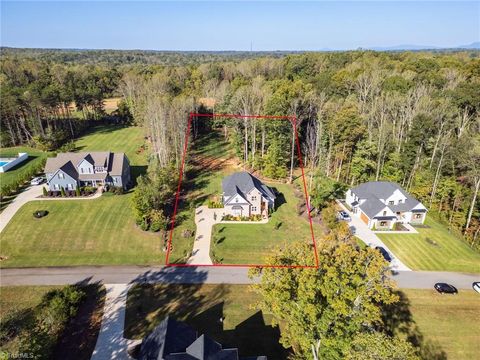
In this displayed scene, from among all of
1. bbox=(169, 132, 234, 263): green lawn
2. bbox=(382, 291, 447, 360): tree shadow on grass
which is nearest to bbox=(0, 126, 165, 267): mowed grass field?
bbox=(169, 132, 234, 263): green lawn

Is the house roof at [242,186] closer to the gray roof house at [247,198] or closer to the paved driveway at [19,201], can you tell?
the gray roof house at [247,198]

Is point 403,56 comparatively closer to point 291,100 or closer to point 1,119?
point 291,100

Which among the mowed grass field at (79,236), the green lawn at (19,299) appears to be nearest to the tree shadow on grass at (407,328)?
the mowed grass field at (79,236)

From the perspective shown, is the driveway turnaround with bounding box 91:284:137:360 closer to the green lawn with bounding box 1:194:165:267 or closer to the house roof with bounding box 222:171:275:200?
the green lawn with bounding box 1:194:165:267

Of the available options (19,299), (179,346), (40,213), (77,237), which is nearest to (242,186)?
(77,237)

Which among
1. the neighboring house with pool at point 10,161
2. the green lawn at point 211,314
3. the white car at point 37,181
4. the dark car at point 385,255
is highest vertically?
the neighboring house with pool at point 10,161

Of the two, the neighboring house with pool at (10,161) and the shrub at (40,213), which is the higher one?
the neighboring house with pool at (10,161)

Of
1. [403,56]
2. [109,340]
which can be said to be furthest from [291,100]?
[403,56]
